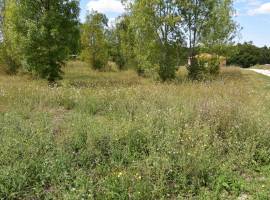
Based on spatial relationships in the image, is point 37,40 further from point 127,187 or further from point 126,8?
point 127,187

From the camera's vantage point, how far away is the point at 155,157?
4.57m

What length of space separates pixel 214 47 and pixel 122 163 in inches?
700

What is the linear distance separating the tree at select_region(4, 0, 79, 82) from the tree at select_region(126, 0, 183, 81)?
3.63 m

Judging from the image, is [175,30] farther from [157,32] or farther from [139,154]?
[139,154]

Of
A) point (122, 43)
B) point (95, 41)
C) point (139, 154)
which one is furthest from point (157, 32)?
point (139, 154)

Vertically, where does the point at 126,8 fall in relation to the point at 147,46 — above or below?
above

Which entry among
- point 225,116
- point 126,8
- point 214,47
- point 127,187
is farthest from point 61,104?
point 214,47

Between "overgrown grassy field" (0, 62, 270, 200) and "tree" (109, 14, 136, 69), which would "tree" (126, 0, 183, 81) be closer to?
"tree" (109, 14, 136, 69)

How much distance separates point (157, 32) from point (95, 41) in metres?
12.2

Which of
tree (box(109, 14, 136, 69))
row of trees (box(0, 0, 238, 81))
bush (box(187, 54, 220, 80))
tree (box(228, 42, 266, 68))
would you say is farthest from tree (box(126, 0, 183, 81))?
tree (box(228, 42, 266, 68))

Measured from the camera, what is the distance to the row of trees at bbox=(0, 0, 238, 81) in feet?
51.9

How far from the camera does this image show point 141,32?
60.8 ft

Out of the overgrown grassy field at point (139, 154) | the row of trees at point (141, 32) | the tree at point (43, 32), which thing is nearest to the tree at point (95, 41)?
the row of trees at point (141, 32)

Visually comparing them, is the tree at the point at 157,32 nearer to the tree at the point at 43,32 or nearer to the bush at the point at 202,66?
the bush at the point at 202,66
